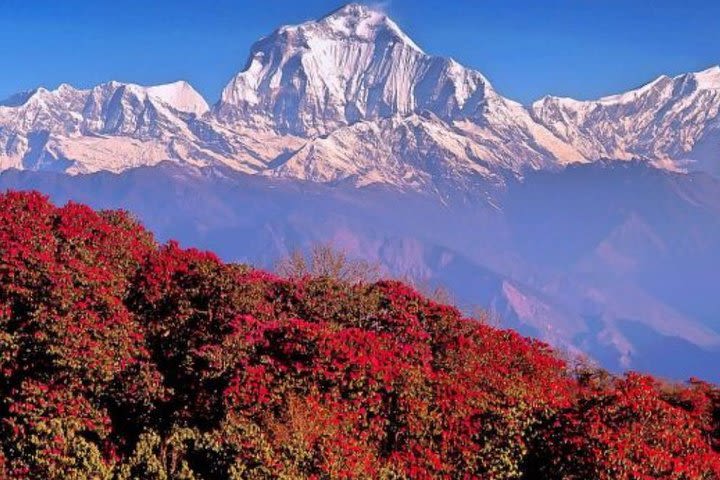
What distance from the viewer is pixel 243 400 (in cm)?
2570

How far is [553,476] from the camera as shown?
2625 centimetres

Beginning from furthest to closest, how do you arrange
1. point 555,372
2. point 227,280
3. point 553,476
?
point 555,372, point 227,280, point 553,476

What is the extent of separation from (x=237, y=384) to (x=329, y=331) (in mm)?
3566

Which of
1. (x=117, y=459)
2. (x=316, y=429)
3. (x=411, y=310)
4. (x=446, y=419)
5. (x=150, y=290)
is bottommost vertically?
(x=117, y=459)

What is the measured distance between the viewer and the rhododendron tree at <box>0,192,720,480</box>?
24797 mm

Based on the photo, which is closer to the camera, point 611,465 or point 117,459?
point 611,465

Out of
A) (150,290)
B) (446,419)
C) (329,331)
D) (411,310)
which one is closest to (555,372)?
(411,310)

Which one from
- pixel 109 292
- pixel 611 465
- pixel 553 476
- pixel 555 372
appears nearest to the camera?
pixel 611 465

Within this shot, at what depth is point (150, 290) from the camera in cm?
3116

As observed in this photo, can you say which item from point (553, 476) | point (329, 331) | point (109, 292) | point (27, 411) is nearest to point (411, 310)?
point (329, 331)

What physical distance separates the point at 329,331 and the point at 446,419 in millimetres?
4640

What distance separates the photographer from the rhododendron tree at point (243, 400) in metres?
24.8

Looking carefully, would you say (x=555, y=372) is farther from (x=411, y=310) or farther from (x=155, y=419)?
(x=155, y=419)

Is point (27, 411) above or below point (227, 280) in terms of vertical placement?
below
